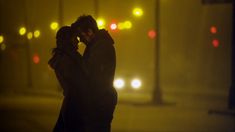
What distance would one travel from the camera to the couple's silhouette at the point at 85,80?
5.93 meters

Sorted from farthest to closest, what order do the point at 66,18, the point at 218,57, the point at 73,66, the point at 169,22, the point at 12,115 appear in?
the point at 66,18 → the point at 169,22 → the point at 218,57 → the point at 12,115 → the point at 73,66

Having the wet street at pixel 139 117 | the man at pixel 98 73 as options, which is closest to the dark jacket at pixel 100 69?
→ the man at pixel 98 73

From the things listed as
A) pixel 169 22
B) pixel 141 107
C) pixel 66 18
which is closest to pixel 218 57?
pixel 169 22

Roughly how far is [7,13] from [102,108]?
42.7 meters

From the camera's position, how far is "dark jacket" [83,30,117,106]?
593 centimetres

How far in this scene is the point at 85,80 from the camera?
232 inches

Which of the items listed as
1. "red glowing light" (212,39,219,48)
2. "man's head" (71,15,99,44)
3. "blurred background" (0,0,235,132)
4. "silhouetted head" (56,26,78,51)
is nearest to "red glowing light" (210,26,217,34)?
"blurred background" (0,0,235,132)

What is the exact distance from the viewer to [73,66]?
593 centimetres

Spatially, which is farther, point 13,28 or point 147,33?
point 13,28

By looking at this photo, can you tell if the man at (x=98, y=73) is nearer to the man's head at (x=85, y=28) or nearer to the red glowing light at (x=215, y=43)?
the man's head at (x=85, y=28)

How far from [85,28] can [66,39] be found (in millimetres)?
224

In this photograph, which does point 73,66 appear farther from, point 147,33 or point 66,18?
point 66,18

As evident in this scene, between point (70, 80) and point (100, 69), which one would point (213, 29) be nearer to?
point (100, 69)

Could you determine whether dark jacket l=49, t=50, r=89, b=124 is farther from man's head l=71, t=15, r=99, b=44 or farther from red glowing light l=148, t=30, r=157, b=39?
red glowing light l=148, t=30, r=157, b=39
